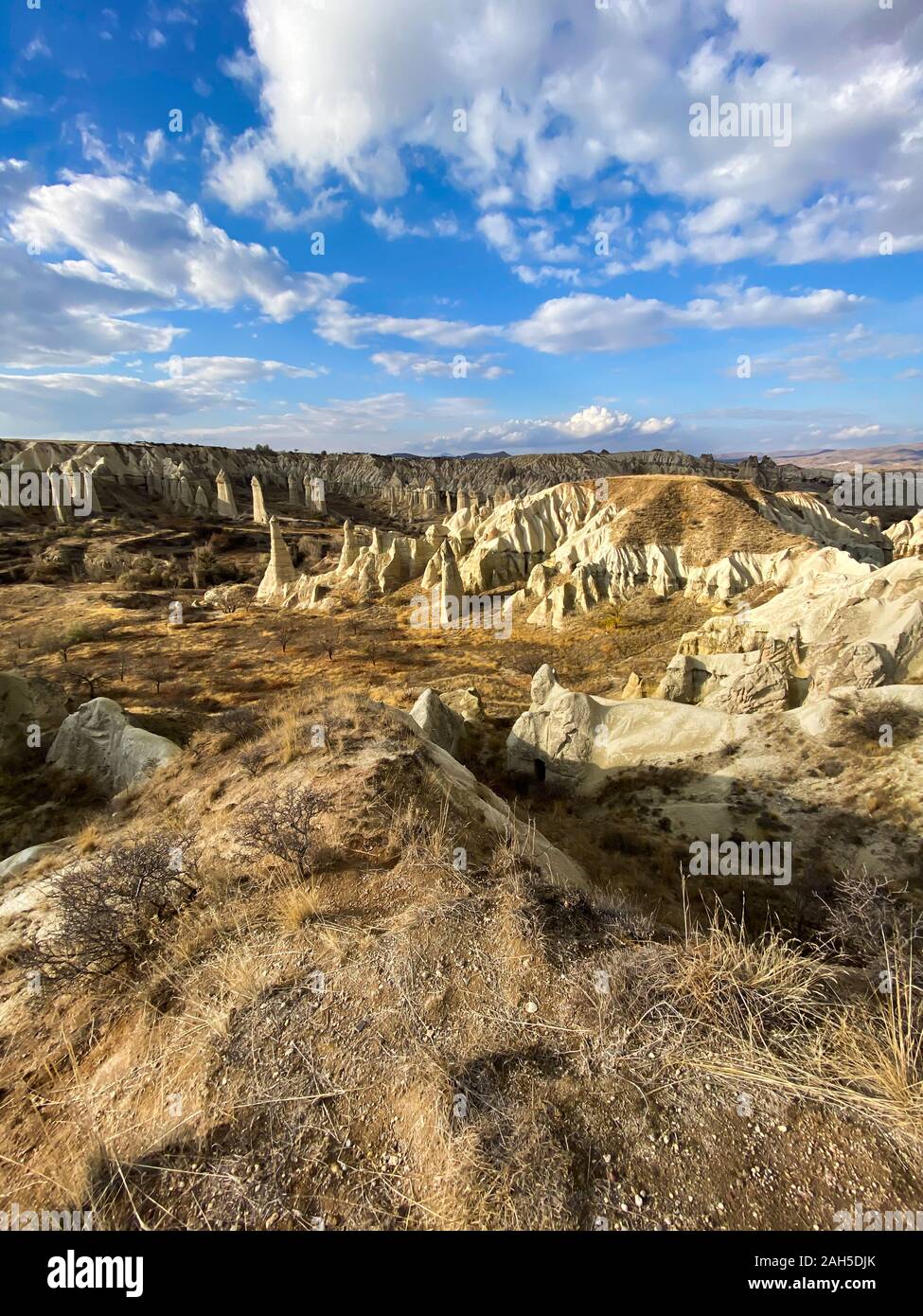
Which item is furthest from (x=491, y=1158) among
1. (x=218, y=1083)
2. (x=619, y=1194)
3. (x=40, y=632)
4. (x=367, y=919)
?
(x=40, y=632)

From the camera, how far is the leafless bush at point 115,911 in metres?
4.66

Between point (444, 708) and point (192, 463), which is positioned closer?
point (444, 708)

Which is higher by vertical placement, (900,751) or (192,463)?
(192,463)

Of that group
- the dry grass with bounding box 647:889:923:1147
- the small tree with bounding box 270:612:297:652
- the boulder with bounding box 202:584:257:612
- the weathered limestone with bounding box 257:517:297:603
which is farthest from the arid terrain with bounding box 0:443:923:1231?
the weathered limestone with bounding box 257:517:297:603

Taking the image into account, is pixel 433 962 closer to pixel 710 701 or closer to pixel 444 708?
pixel 444 708

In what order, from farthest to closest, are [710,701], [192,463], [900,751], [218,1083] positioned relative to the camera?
[192,463]
[710,701]
[900,751]
[218,1083]

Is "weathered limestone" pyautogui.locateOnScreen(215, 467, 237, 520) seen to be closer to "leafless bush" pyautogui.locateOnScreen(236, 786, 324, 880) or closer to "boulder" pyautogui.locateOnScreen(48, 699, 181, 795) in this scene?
"boulder" pyautogui.locateOnScreen(48, 699, 181, 795)

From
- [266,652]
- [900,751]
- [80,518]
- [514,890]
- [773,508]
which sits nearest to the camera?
[514,890]

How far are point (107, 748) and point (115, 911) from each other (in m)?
9.41

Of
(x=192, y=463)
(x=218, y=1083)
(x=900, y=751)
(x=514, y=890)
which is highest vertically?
(x=192, y=463)

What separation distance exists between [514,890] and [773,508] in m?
53.5

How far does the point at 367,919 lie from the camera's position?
4785 millimetres

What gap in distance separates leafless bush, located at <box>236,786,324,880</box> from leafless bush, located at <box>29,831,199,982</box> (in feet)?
2.30

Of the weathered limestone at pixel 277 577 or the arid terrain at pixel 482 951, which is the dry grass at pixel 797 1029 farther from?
the weathered limestone at pixel 277 577
